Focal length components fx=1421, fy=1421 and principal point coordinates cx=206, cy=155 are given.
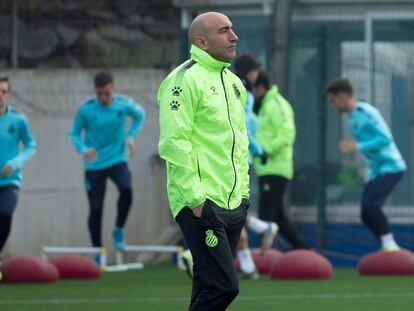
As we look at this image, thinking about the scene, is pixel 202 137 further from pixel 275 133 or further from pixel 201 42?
pixel 275 133

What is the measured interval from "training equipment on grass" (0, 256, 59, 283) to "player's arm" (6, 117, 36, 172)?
A: 1.07 metres

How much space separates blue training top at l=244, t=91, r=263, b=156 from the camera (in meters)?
14.7

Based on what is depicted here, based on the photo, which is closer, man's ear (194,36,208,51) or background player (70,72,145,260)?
man's ear (194,36,208,51)

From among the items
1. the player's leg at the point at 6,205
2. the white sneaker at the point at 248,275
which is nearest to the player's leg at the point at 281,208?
the white sneaker at the point at 248,275

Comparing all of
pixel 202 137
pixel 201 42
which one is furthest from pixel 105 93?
pixel 202 137

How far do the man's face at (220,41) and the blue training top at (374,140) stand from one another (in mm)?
7514

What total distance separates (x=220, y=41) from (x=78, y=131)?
9261mm

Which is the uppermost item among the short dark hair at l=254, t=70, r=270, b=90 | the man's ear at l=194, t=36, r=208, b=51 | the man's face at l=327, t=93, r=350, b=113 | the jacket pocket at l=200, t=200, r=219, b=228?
the man's ear at l=194, t=36, r=208, b=51

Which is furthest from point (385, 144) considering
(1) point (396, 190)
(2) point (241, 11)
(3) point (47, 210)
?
(3) point (47, 210)

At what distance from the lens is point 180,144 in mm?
8117

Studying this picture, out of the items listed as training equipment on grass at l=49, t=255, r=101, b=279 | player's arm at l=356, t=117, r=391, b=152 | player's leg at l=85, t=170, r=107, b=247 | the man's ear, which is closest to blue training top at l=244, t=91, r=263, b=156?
player's arm at l=356, t=117, r=391, b=152

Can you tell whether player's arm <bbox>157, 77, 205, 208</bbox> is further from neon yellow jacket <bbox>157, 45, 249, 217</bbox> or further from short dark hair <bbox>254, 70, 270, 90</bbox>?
short dark hair <bbox>254, 70, 270, 90</bbox>

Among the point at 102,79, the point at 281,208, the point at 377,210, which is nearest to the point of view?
the point at 377,210

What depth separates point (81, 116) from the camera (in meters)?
17.6
